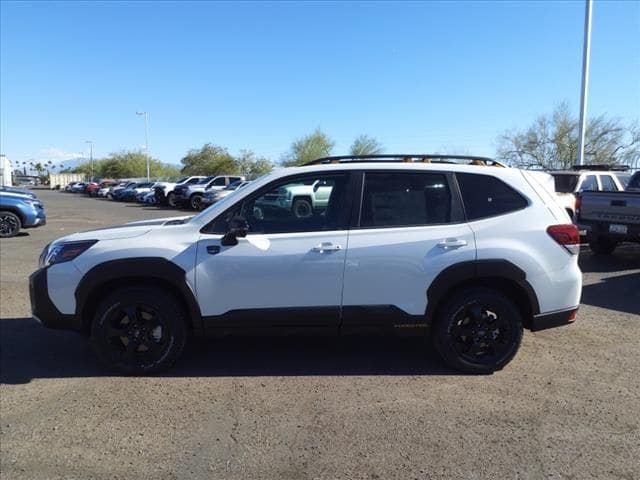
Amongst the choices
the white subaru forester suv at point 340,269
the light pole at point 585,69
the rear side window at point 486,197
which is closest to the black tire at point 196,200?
the light pole at point 585,69

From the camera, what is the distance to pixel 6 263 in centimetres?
1018

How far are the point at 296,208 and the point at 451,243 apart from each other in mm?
1341

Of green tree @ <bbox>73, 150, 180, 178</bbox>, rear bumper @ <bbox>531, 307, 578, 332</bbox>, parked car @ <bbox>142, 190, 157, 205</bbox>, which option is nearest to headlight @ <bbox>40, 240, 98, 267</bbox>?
rear bumper @ <bbox>531, 307, 578, 332</bbox>

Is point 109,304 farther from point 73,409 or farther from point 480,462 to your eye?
point 480,462

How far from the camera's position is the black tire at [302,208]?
4.55 m

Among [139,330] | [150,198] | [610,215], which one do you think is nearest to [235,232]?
[139,330]

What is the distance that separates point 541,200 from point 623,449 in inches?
82.2

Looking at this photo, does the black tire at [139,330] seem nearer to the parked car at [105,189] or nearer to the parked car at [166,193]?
the parked car at [166,193]

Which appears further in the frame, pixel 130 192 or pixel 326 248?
pixel 130 192

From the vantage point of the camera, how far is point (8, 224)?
14633 millimetres

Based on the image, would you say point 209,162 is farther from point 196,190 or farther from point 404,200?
point 404,200

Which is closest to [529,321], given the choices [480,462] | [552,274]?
[552,274]

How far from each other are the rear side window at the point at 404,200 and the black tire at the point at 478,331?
2.41 feet

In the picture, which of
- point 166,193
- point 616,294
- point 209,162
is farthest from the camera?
point 209,162
